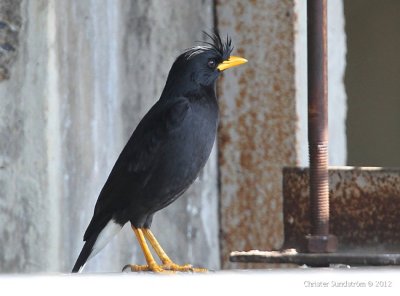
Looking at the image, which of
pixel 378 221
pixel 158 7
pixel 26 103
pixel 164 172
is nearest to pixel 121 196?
pixel 164 172

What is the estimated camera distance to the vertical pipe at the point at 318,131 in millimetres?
2820

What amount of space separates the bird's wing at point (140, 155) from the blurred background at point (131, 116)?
0.14m

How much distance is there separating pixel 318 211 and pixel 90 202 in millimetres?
1272

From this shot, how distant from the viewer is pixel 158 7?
4.01 m

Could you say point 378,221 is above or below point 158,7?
below

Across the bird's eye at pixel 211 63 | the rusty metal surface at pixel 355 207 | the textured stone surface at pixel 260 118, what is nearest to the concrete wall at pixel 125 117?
the textured stone surface at pixel 260 118

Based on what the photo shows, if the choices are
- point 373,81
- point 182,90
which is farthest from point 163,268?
point 373,81

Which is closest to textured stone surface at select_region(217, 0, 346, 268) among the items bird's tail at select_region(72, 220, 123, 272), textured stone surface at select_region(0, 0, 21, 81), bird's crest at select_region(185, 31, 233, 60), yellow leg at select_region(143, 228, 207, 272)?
bird's crest at select_region(185, 31, 233, 60)

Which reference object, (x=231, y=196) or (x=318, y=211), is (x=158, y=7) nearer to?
(x=231, y=196)

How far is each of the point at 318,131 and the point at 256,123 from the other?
128 centimetres

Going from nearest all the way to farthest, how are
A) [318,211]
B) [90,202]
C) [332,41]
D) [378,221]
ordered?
1. [318,211]
2. [378,221]
3. [90,202]
4. [332,41]

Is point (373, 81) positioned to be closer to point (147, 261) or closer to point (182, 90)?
point (182, 90)

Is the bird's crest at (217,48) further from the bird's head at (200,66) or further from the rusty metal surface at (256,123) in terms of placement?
the rusty metal surface at (256,123)

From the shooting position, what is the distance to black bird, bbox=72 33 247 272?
3680 millimetres
